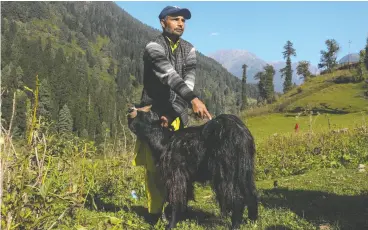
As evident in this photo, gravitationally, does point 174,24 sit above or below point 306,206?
above

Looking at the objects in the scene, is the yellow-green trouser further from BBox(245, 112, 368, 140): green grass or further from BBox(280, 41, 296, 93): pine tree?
BBox(280, 41, 296, 93): pine tree

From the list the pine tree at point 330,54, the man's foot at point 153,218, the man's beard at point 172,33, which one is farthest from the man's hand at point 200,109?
the pine tree at point 330,54

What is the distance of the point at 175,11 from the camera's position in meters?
4.66

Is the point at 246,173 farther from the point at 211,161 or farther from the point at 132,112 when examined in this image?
the point at 132,112

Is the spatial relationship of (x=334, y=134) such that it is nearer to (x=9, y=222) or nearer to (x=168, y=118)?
(x=168, y=118)

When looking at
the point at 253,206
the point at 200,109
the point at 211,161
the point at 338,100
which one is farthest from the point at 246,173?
the point at 338,100

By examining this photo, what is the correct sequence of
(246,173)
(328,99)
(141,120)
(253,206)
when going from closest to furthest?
(246,173)
(253,206)
(141,120)
(328,99)

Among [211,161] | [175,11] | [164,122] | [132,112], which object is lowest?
[211,161]

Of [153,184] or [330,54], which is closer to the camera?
[153,184]

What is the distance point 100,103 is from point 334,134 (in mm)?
133350

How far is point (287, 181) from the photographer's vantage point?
25.8ft

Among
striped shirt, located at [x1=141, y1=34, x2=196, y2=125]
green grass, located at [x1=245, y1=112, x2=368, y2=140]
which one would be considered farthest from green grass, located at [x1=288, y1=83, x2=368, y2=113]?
striped shirt, located at [x1=141, y1=34, x2=196, y2=125]

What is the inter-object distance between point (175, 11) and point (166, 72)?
75 centimetres

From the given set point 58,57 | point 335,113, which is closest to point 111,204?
point 335,113
